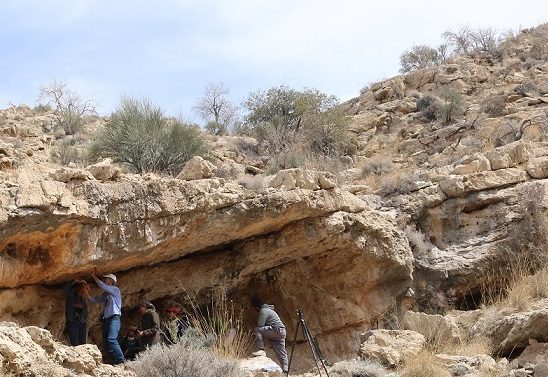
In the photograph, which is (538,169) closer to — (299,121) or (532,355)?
(532,355)

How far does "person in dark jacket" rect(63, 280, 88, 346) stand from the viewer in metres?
9.02

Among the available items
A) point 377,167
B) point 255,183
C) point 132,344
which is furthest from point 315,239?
point 377,167

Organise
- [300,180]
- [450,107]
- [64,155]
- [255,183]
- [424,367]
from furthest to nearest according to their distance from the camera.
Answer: [450,107] < [64,155] < [255,183] < [300,180] < [424,367]

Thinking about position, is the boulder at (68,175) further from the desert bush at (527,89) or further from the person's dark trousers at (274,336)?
the desert bush at (527,89)

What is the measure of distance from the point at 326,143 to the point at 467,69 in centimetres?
749

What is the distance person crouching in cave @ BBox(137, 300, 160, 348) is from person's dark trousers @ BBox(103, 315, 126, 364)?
56cm

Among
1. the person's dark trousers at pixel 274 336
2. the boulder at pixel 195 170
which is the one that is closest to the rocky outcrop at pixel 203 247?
the boulder at pixel 195 170

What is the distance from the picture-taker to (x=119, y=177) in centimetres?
882

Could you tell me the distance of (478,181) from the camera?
40.8 feet

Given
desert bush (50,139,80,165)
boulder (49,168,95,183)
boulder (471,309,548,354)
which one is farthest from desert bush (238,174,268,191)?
desert bush (50,139,80,165)

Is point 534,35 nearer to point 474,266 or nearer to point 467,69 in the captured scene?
point 467,69

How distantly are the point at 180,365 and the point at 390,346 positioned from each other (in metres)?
3.15

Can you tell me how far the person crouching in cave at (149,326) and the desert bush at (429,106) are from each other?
523 inches

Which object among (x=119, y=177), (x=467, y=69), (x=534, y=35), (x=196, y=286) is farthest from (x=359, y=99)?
(x=119, y=177)
